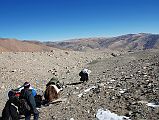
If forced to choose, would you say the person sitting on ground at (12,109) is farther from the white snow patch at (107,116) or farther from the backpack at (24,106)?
the white snow patch at (107,116)

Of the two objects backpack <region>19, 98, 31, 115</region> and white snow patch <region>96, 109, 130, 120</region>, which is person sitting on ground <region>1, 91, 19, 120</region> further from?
white snow patch <region>96, 109, 130, 120</region>

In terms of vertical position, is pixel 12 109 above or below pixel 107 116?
above

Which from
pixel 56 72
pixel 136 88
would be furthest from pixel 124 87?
pixel 56 72

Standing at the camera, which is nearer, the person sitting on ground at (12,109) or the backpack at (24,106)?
the backpack at (24,106)

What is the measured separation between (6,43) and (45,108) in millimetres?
76435

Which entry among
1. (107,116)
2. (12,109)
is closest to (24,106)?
(12,109)

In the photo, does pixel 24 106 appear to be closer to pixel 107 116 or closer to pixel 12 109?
pixel 12 109

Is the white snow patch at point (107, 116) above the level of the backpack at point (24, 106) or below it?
below

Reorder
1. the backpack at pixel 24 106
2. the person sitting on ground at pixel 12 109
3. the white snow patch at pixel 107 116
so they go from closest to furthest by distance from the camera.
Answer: the white snow patch at pixel 107 116
the backpack at pixel 24 106
the person sitting on ground at pixel 12 109

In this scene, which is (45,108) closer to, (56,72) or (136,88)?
(136,88)

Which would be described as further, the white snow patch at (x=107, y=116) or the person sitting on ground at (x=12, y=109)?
the person sitting on ground at (x=12, y=109)

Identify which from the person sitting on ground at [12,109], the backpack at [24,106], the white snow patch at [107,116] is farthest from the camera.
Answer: the person sitting on ground at [12,109]

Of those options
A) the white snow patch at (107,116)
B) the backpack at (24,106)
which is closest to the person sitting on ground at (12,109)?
the backpack at (24,106)

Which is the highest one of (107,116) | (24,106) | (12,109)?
(24,106)
